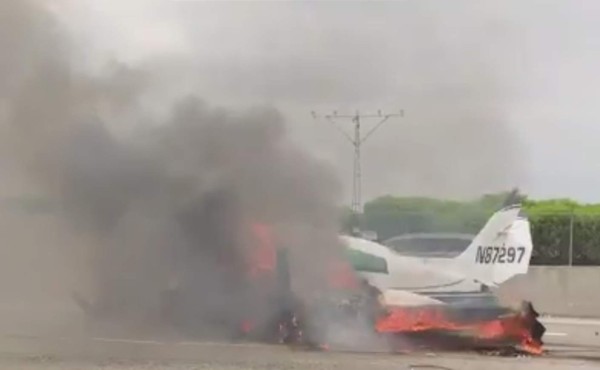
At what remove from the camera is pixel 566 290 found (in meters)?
22.5

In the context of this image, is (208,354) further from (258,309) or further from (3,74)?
(3,74)

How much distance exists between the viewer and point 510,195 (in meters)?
16.7

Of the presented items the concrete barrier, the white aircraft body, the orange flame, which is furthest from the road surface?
the concrete barrier

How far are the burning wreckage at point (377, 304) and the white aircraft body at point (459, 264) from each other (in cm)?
1

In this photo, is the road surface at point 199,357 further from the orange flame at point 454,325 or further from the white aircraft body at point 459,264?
the white aircraft body at point 459,264

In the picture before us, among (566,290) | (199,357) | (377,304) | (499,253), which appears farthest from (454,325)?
(566,290)

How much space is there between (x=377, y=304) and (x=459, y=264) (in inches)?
60.1

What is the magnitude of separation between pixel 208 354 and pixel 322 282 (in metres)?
2.54

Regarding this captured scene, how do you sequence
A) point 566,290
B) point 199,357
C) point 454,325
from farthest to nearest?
point 566,290 < point 454,325 < point 199,357

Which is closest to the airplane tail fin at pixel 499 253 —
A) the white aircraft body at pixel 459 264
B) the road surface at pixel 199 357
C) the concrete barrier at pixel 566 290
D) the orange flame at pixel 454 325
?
the white aircraft body at pixel 459 264

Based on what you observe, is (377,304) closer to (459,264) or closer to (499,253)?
(459,264)

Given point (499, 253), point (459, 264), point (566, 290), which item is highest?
point (499, 253)

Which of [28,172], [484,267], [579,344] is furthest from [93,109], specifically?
[579,344]

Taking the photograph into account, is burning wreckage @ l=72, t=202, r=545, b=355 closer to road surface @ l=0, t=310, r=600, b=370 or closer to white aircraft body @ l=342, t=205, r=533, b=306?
white aircraft body @ l=342, t=205, r=533, b=306
